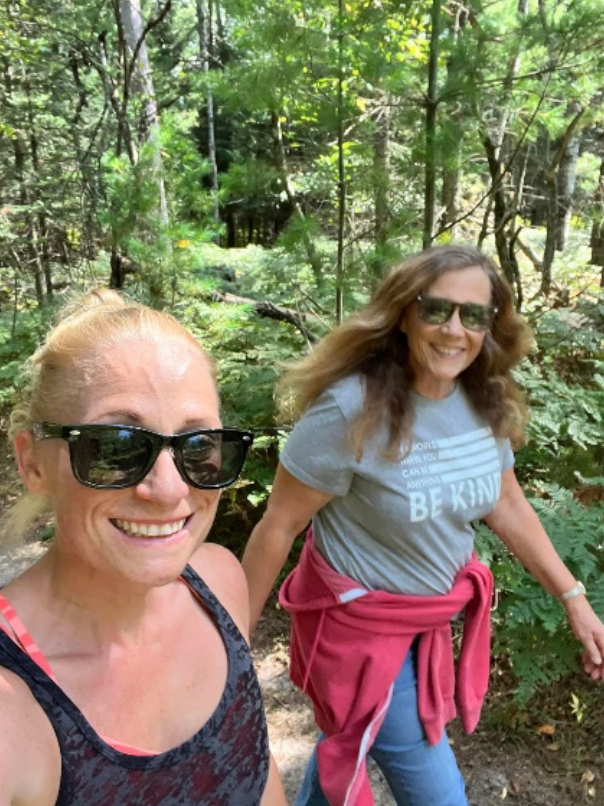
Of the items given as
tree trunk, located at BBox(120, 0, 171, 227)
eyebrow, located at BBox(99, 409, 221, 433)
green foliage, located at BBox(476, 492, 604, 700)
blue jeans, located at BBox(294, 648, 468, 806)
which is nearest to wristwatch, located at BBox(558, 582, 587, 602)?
green foliage, located at BBox(476, 492, 604, 700)

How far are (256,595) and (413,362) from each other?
2.78 ft

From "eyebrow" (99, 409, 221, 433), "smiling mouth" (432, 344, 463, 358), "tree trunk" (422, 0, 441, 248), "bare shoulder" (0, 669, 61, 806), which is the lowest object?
"bare shoulder" (0, 669, 61, 806)

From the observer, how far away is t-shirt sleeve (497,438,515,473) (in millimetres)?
2062

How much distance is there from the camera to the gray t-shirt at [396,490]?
176 cm

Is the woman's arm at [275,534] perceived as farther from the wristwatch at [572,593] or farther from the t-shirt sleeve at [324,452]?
the wristwatch at [572,593]

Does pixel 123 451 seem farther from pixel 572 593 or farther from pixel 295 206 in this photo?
pixel 295 206

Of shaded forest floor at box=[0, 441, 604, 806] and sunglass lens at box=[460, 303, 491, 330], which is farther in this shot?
shaded forest floor at box=[0, 441, 604, 806]

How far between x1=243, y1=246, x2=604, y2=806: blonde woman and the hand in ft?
1.14

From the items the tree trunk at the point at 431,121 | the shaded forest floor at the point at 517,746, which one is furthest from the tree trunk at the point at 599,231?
the shaded forest floor at the point at 517,746

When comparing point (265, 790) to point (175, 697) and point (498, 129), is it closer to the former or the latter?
point (175, 697)

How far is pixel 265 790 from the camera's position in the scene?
4.09ft

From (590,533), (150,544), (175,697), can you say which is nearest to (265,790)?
(175,697)

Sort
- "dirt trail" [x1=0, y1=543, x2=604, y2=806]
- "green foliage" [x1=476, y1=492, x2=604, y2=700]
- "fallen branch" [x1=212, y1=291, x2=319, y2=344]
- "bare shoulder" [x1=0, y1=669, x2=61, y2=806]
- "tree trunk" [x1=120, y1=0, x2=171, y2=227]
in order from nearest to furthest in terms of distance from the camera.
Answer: "bare shoulder" [x1=0, y1=669, x2=61, y2=806]
"green foliage" [x1=476, y1=492, x2=604, y2=700]
"dirt trail" [x1=0, y1=543, x2=604, y2=806]
"tree trunk" [x1=120, y1=0, x2=171, y2=227]
"fallen branch" [x1=212, y1=291, x2=319, y2=344]

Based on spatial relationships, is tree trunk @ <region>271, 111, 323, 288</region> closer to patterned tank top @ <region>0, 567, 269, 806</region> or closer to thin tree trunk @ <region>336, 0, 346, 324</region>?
thin tree trunk @ <region>336, 0, 346, 324</region>
